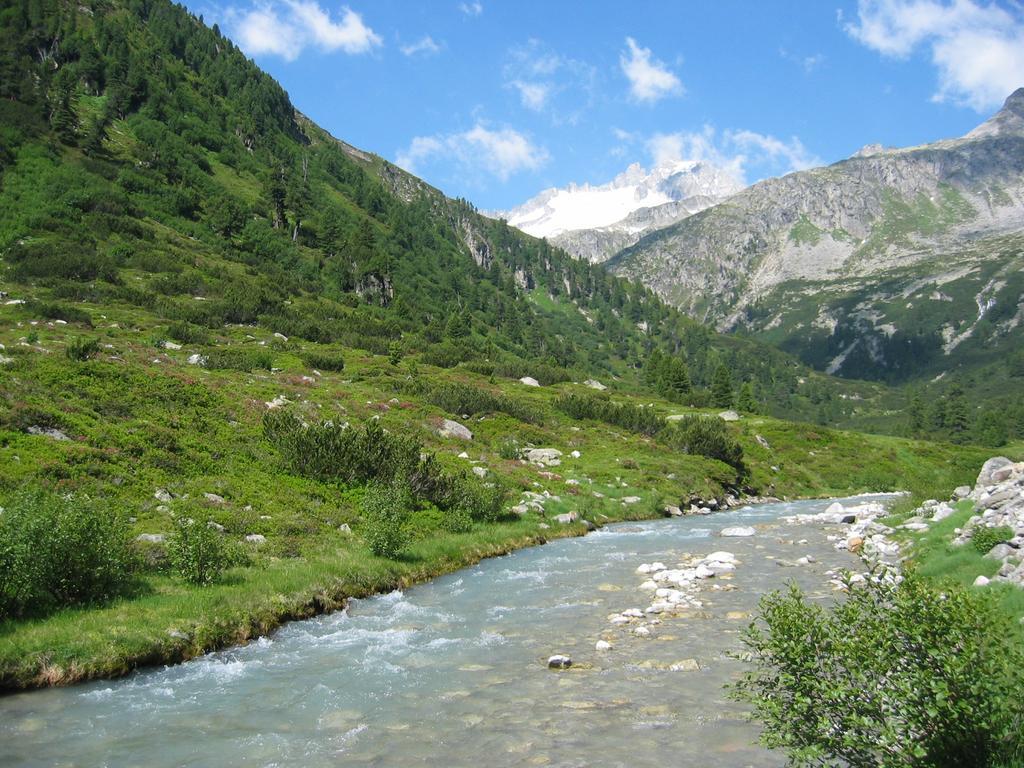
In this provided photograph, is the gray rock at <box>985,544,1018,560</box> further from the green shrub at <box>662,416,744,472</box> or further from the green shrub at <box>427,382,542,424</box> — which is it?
the green shrub at <box>662,416,744,472</box>

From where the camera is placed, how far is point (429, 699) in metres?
12.9

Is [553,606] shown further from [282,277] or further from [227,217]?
[227,217]

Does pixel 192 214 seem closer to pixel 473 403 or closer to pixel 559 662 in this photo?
pixel 473 403

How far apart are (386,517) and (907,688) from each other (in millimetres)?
21183

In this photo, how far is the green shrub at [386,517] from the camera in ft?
78.0

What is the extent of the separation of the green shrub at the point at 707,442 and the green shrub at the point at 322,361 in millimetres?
34765

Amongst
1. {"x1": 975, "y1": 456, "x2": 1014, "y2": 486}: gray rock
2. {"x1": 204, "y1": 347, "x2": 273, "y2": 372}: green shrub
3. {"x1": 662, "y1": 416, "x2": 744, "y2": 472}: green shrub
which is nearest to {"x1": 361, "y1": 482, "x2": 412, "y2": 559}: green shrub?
{"x1": 975, "y1": 456, "x2": 1014, "y2": 486}: gray rock

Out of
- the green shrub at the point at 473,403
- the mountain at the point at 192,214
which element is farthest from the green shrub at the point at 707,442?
the mountain at the point at 192,214

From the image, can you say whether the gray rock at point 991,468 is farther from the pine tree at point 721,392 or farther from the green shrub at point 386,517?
the pine tree at point 721,392

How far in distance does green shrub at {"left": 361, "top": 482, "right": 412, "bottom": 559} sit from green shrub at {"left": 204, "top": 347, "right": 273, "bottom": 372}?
82.6 feet

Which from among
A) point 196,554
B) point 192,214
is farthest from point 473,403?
point 192,214

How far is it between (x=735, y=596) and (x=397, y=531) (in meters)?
12.2

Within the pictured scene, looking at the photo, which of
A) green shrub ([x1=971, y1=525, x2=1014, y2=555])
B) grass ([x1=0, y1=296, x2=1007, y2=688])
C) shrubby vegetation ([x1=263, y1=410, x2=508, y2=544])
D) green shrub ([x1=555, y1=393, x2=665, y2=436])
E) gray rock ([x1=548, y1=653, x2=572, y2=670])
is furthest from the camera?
green shrub ([x1=555, y1=393, x2=665, y2=436])

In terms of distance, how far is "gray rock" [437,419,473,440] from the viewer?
4822cm
